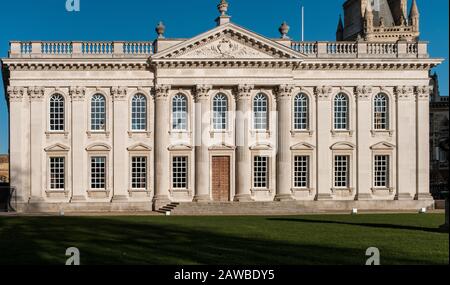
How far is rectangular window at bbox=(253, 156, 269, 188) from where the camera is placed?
4447 cm

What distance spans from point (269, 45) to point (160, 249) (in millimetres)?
28766

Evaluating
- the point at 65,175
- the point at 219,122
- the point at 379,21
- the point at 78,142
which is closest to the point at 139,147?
the point at 78,142

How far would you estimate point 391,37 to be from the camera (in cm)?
9050

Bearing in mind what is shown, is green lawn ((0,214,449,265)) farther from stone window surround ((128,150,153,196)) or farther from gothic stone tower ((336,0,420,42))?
gothic stone tower ((336,0,420,42))

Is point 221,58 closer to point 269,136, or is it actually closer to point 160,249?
point 269,136

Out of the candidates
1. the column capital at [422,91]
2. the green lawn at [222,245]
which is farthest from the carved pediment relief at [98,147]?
the column capital at [422,91]

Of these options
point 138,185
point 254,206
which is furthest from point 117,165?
point 254,206

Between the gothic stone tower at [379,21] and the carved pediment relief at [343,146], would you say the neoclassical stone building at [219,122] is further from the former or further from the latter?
the gothic stone tower at [379,21]

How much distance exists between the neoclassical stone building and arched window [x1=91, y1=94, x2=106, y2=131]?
0.09m

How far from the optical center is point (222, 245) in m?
17.2

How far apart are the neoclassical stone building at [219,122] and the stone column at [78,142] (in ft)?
0.22

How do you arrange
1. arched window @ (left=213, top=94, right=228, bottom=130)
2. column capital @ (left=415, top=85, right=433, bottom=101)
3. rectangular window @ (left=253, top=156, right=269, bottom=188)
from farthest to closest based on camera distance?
column capital @ (left=415, top=85, right=433, bottom=101) < rectangular window @ (left=253, top=156, right=269, bottom=188) < arched window @ (left=213, top=94, right=228, bottom=130)

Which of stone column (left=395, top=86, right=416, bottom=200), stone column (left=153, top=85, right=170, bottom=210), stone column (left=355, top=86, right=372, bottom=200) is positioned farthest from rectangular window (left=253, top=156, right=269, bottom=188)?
stone column (left=395, top=86, right=416, bottom=200)

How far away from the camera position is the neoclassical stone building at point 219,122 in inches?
1706
